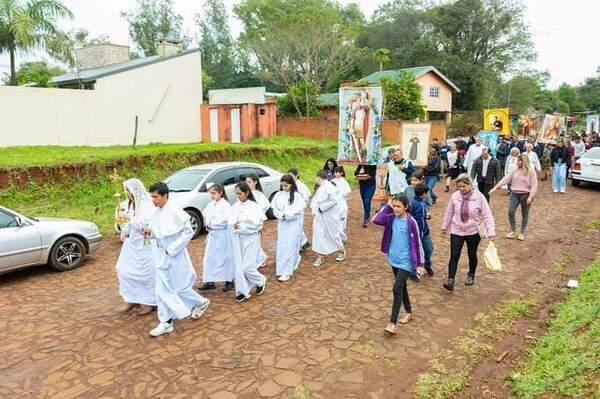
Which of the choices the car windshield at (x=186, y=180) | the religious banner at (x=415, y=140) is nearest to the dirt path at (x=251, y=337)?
the car windshield at (x=186, y=180)

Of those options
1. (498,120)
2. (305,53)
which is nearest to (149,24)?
(305,53)

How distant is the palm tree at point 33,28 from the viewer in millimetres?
15766

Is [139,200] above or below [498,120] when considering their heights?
below

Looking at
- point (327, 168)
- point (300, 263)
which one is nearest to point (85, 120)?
point (327, 168)

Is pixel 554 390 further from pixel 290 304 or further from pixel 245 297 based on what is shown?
pixel 245 297

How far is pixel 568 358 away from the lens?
436 centimetres

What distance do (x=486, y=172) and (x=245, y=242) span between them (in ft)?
22.5

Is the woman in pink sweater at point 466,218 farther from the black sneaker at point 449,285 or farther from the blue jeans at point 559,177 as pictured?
the blue jeans at point 559,177

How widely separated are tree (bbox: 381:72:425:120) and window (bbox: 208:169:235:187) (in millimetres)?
17656

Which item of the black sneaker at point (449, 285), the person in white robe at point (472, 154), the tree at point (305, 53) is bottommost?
the black sneaker at point (449, 285)

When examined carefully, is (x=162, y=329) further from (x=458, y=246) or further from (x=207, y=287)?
(x=458, y=246)

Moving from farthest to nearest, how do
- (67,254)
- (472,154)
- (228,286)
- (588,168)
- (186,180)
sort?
(588,168)
(472,154)
(186,180)
(67,254)
(228,286)

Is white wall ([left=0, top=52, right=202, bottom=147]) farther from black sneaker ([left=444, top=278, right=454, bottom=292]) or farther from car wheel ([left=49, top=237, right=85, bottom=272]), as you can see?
black sneaker ([left=444, top=278, right=454, bottom=292])

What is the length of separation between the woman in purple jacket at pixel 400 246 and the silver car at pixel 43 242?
5.56 m
